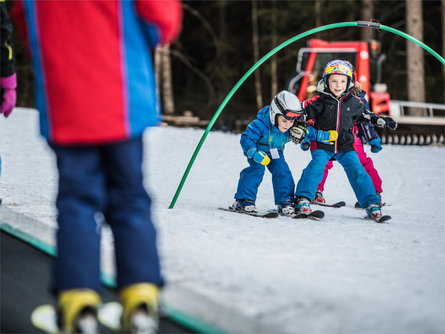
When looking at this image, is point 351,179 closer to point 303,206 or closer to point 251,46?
point 303,206

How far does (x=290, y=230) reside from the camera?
4.51 meters

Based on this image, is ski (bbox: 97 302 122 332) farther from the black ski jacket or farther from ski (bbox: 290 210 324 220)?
the black ski jacket

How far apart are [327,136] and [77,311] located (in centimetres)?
361

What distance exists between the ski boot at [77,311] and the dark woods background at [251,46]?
20253mm

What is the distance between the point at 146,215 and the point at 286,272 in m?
1.02

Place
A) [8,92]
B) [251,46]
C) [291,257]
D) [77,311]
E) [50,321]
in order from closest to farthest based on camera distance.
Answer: [77,311]
[50,321]
[291,257]
[8,92]
[251,46]

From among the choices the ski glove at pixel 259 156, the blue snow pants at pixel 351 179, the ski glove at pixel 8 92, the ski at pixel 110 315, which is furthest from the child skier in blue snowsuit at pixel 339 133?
the ski at pixel 110 315

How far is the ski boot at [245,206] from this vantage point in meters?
5.37

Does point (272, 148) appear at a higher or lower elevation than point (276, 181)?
higher

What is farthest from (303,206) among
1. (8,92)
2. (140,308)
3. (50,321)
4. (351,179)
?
(140,308)

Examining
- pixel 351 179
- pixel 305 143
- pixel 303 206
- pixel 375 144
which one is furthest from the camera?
pixel 375 144

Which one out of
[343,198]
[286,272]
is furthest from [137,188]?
[343,198]

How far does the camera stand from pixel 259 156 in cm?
512

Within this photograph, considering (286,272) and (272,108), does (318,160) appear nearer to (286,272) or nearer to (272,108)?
(272,108)
